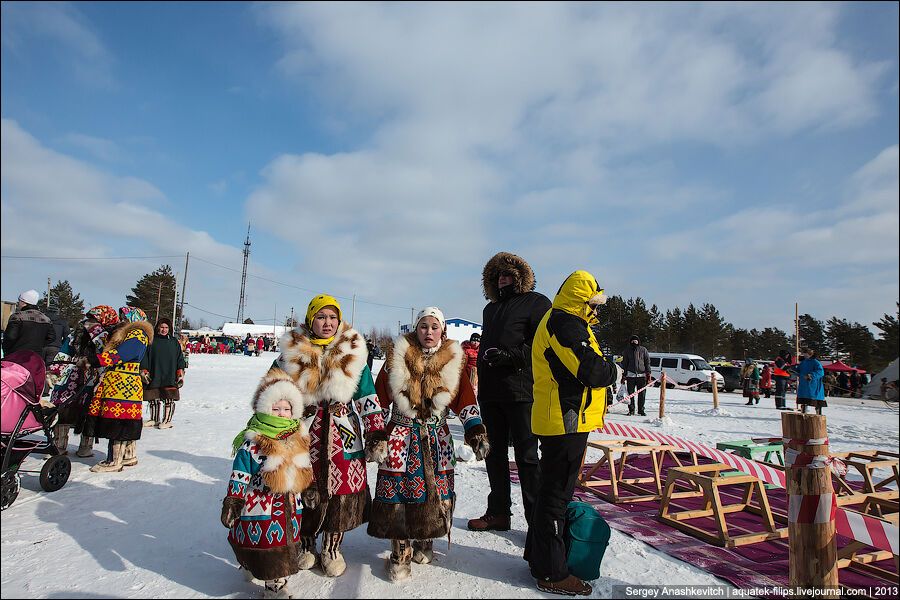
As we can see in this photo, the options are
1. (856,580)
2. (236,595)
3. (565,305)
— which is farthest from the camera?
(856,580)

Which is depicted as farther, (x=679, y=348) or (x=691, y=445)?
(x=679, y=348)

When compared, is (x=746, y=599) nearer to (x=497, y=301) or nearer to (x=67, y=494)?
(x=497, y=301)

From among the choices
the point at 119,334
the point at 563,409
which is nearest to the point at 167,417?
the point at 119,334

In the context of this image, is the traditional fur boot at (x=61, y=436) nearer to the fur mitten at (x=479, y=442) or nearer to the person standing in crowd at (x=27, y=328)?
the person standing in crowd at (x=27, y=328)

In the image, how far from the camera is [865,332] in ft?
152

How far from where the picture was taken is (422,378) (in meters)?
3.26

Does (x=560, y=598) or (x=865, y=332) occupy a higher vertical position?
(x=865, y=332)

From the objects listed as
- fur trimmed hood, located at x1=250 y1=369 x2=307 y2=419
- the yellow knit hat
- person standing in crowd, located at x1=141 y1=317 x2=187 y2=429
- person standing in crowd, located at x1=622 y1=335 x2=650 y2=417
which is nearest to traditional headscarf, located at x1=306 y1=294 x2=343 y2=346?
the yellow knit hat

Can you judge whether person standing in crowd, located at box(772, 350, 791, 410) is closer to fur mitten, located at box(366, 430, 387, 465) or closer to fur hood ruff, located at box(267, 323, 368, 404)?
fur mitten, located at box(366, 430, 387, 465)

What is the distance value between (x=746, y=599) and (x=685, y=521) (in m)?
1.65

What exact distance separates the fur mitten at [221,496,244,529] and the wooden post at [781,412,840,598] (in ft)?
10.4

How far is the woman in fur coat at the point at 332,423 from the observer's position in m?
3.03

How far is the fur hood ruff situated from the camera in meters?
3.15

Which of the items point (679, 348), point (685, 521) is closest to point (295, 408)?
point (685, 521)
